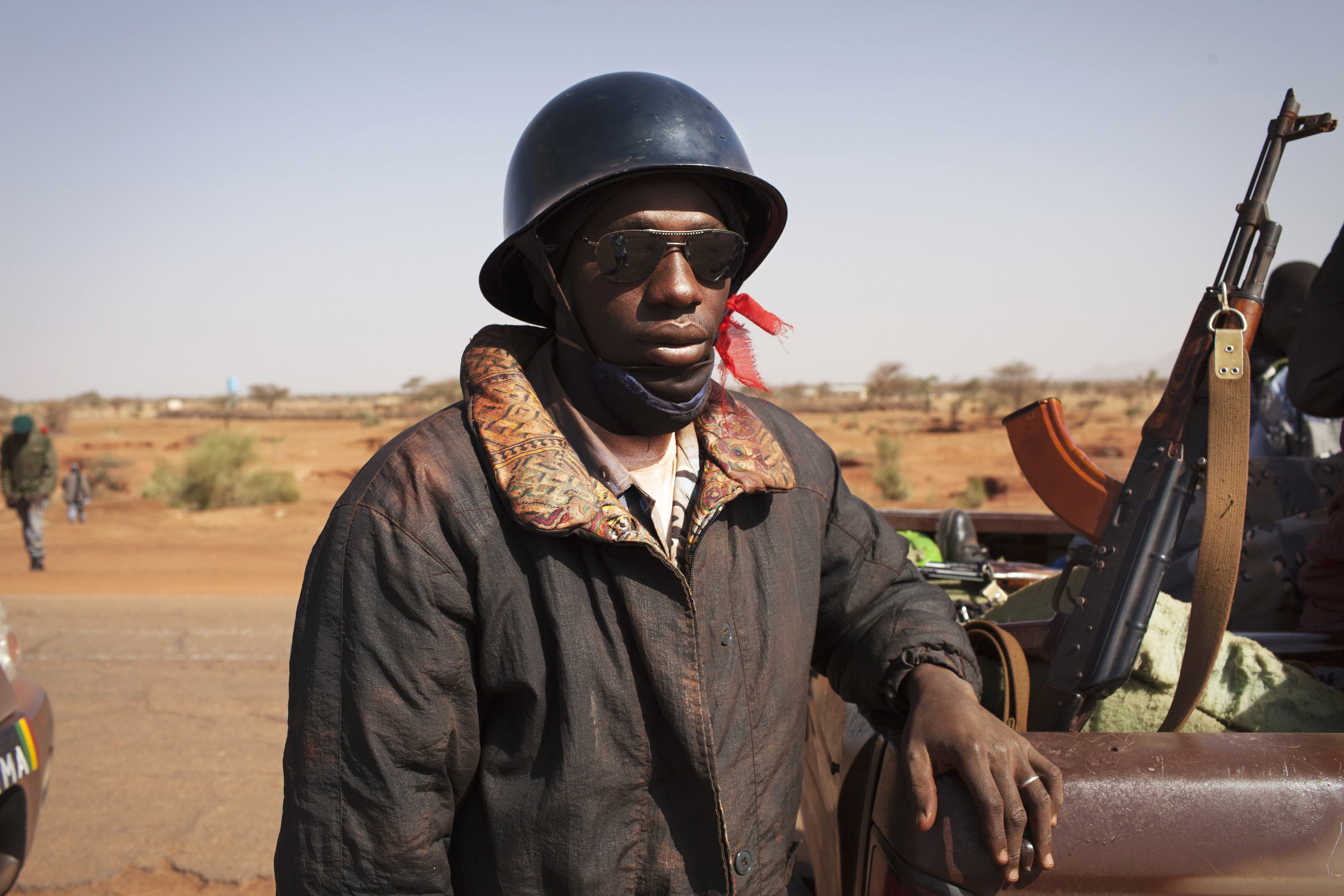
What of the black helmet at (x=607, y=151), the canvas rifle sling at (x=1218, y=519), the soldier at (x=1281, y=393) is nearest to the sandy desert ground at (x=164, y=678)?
the black helmet at (x=607, y=151)

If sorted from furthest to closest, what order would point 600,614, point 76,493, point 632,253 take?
point 76,493 < point 632,253 < point 600,614

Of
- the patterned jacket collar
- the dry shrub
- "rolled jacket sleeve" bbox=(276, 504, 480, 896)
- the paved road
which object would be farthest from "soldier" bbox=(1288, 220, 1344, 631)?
the dry shrub

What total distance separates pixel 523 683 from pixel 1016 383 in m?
42.0

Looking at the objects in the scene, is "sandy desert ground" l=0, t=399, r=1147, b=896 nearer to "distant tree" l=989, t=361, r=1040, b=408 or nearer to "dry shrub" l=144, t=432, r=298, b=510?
"dry shrub" l=144, t=432, r=298, b=510

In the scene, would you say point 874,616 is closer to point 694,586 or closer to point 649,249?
point 694,586

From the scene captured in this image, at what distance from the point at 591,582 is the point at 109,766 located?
15.7 ft

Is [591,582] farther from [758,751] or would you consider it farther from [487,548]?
[758,751]

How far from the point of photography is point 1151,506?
224 centimetres

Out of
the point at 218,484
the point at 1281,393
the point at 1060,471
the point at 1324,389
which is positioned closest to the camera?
the point at 1324,389

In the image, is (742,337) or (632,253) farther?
(742,337)

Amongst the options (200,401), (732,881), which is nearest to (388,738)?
(732,881)

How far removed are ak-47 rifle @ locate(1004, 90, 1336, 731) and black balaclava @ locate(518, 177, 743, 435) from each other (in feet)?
3.48

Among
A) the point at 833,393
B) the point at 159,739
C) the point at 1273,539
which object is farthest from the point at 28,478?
the point at 833,393

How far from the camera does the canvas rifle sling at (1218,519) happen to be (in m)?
1.95
